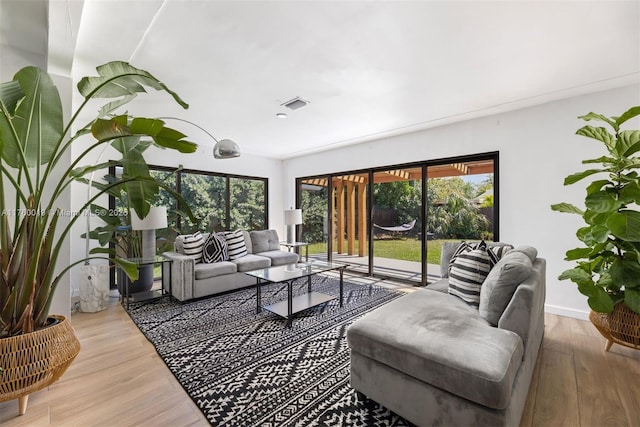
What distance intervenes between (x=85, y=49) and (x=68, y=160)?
1.00 metres

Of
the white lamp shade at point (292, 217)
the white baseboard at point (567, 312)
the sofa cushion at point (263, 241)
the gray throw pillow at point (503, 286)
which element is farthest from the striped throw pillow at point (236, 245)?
the white baseboard at point (567, 312)

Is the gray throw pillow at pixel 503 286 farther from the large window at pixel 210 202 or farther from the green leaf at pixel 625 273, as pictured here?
the large window at pixel 210 202

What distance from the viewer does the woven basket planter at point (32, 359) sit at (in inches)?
58.8

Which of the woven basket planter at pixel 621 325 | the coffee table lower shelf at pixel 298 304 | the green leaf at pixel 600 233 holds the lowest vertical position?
the coffee table lower shelf at pixel 298 304

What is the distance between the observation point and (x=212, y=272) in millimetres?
3873

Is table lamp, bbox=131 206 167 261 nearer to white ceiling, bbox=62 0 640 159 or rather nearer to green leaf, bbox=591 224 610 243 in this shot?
white ceiling, bbox=62 0 640 159

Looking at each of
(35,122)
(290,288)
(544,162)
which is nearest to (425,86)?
(544,162)

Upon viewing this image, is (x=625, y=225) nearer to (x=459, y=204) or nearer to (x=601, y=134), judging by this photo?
(x=601, y=134)

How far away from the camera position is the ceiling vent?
3303mm

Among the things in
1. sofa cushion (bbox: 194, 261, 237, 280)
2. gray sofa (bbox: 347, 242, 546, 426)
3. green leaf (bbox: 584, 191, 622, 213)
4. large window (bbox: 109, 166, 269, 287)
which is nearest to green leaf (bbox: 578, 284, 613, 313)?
green leaf (bbox: 584, 191, 622, 213)

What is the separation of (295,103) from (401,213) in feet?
8.88

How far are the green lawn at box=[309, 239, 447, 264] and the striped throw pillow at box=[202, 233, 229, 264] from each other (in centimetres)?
278

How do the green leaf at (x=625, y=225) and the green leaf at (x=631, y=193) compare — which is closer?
the green leaf at (x=625, y=225)

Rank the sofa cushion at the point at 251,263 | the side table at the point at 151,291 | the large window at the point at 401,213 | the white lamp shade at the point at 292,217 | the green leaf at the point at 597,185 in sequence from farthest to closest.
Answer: the white lamp shade at the point at 292,217, the sofa cushion at the point at 251,263, the large window at the point at 401,213, the side table at the point at 151,291, the green leaf at the point at 597,185
